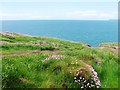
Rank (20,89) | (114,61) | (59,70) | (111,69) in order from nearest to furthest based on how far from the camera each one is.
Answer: (20,89)
(59,70)
(111,69)
(114,61)

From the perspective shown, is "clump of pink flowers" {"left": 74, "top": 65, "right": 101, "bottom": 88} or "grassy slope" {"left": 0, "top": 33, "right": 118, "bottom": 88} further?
"clump of pink flowers" {"left": 74, "top": 65, "right": 101, "bottom": 88}

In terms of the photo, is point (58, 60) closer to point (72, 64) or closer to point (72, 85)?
point (72, 64)

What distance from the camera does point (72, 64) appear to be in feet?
80.0

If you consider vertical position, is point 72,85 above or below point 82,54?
below

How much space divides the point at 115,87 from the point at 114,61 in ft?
15.6

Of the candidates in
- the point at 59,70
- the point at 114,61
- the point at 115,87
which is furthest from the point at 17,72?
the point at 114,61

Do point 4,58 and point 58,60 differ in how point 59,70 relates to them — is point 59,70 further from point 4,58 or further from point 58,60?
point 4,58

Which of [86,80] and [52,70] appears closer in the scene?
[86,80]

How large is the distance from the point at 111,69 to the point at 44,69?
5.39m

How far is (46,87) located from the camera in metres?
22.1

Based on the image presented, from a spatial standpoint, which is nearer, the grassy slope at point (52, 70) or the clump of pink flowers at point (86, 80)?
the grassy slope at point (52, 70)

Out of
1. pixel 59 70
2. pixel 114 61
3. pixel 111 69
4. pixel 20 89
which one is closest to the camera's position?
pixel 20 89

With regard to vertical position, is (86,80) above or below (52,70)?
below

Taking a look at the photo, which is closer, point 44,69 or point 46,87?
point 46,87
